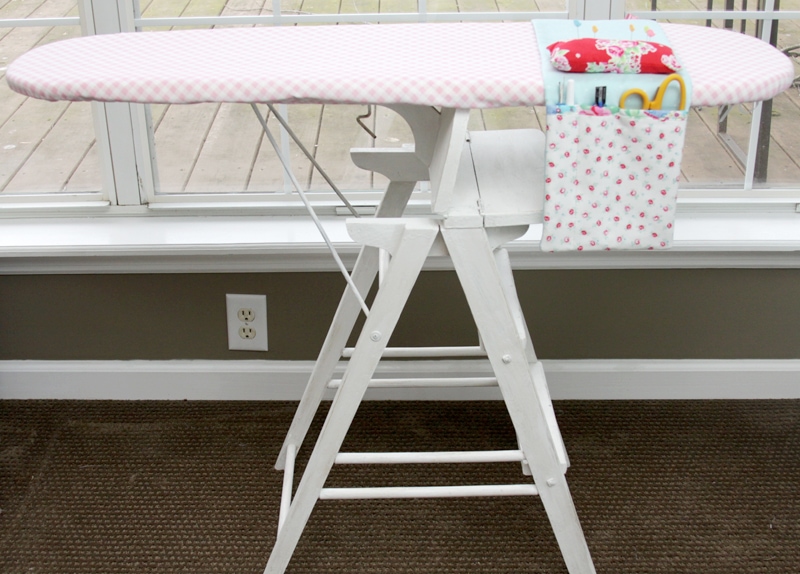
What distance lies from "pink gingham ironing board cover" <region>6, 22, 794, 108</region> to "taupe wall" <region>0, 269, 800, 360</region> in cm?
70

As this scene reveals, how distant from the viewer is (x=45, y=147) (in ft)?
5.96

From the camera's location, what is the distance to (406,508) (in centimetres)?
163

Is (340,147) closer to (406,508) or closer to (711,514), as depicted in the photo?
(406,508)

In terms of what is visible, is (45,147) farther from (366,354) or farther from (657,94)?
(657,94)

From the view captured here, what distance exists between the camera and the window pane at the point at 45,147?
1.81 meters

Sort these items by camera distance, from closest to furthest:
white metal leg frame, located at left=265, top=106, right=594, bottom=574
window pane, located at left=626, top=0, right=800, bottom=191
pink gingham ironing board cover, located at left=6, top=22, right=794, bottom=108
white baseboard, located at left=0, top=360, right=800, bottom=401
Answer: pink gingham ironing board cover, located at left=6, top=22, right=794, bottom=108, white metal leg frame, located at left=265, top=106, right=594, bottom=574, window pane, located at left=626, top=0, right=800, bottom=191, white baseboard, located at left=0, top=360, right=800, bottom=401

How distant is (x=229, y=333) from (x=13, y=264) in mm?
456

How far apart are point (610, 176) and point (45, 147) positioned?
1.22 metres

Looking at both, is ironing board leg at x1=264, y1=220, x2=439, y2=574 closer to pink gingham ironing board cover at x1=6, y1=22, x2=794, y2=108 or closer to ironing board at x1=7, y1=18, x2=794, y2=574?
ironing board at x1=7, y1=18, x2=794, y2=574

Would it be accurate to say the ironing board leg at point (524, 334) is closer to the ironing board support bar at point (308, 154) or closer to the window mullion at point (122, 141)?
the ironing board support bar at point (308, 154)

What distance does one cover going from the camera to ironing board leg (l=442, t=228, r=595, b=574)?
1.16 m

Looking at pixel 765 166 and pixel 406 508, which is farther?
pixel 765 166

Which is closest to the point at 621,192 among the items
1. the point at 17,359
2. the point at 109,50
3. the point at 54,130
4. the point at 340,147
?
the point at 109,50

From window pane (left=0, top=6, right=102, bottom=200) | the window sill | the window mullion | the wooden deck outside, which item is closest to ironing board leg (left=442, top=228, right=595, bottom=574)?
the window sill
